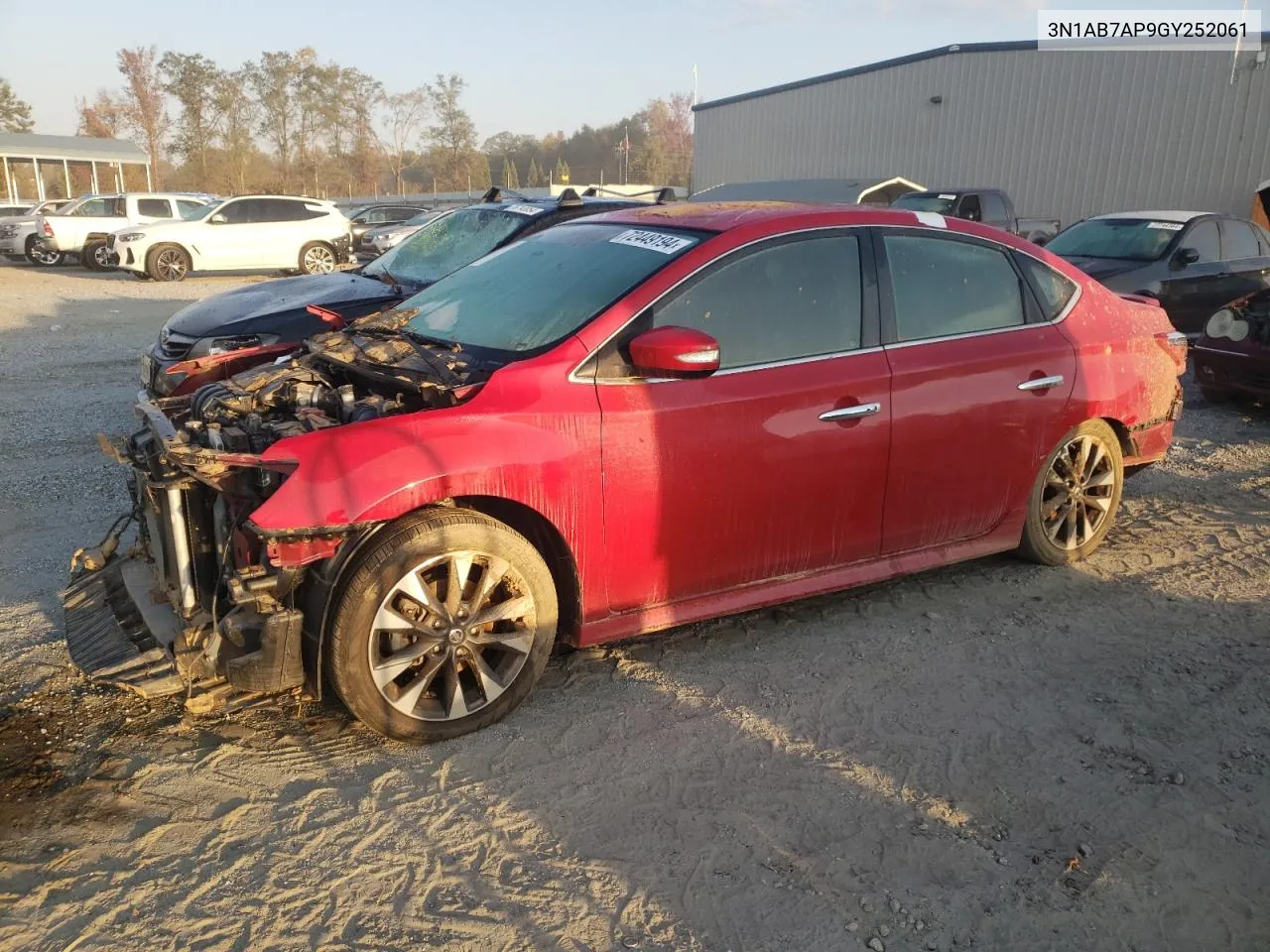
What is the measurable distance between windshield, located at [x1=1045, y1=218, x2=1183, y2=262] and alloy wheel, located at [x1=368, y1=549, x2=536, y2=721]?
994 centimetres

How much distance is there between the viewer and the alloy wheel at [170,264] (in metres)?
19.3

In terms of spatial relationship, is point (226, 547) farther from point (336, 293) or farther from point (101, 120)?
point (101, 120)

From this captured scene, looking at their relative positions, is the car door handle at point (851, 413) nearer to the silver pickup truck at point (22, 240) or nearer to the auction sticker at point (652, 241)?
the auction sticker at point (652, 241)

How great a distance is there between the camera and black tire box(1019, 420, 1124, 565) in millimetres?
4797

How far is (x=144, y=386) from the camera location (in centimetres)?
643

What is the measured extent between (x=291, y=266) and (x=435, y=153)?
46.7 meters

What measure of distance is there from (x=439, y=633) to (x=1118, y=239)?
35.7 feet

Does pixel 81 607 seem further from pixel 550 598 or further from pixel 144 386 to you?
pixel 144 386

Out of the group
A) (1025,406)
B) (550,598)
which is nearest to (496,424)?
(550,598)

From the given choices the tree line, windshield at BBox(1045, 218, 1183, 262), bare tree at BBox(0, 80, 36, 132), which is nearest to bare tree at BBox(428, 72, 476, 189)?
the tree line

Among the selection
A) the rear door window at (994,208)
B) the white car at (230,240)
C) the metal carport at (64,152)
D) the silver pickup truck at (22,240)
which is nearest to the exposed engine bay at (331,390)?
the rear door window at (994,208)

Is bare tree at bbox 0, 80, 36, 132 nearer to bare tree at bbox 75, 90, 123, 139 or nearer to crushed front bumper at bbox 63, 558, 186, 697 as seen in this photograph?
bare tree at bbox 75, 90, 123, 139

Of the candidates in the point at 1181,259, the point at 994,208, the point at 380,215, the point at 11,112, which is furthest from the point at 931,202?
the point at 11,112

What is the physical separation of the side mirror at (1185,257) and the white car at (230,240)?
1513 centimetres
